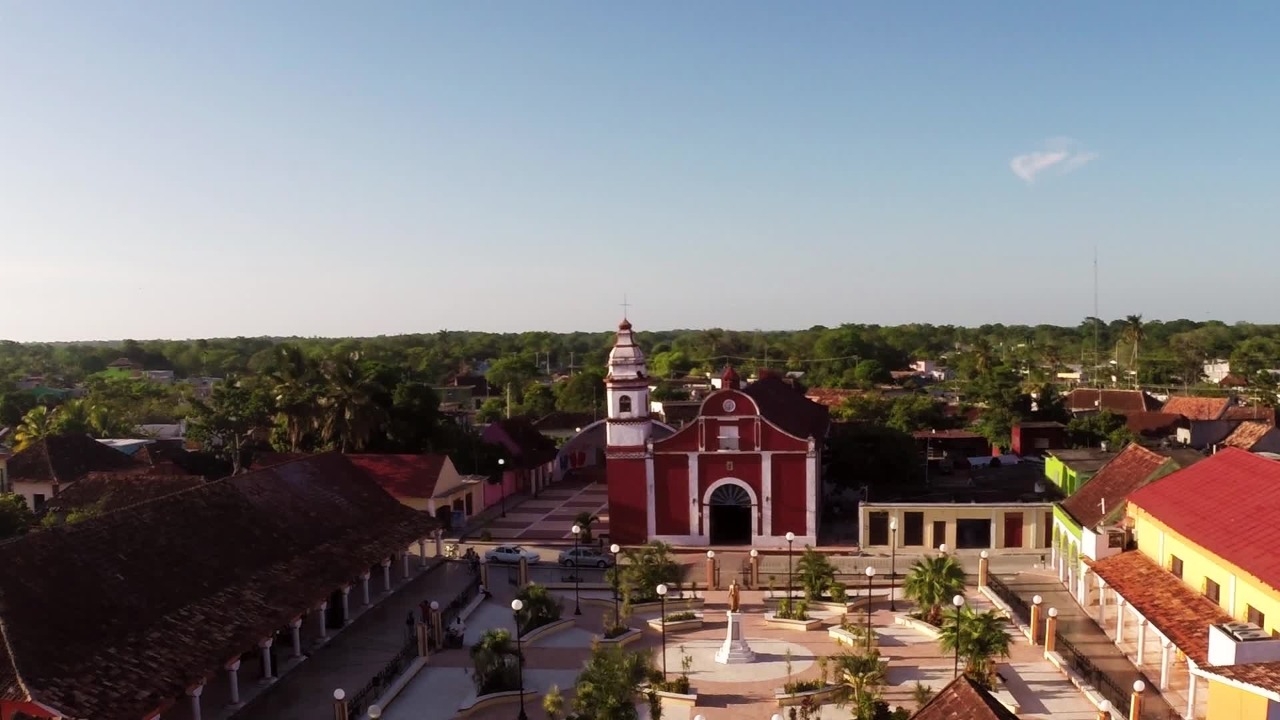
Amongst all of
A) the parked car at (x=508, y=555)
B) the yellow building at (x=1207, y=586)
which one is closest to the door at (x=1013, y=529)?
the yellow building at (x=1207, y=586)

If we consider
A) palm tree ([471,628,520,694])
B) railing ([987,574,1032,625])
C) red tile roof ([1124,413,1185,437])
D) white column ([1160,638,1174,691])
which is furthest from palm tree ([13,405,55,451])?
red tile roof ([1124,413,1185,437])

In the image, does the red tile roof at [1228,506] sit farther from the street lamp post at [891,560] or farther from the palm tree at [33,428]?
the palm tree at [33,428]

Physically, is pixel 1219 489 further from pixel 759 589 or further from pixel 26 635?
pixel 26 635

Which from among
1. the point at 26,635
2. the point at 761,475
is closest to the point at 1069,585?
the point at 761,475

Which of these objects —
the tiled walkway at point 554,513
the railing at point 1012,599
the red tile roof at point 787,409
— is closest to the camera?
the railing at point 1012,599

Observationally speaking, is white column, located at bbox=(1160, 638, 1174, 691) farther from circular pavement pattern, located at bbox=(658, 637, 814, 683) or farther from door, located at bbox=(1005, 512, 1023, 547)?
door, located at bbox=(1005, 512, 1023, 547)

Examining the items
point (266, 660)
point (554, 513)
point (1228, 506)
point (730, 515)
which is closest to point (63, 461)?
point (554, 513)
